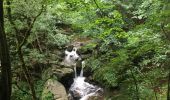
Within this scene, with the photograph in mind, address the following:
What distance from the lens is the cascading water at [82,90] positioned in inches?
594

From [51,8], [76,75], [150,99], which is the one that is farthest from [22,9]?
[76,75]

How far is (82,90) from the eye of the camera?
15664mm

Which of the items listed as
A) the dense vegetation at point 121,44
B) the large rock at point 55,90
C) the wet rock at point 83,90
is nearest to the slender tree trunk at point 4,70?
the dense vegetation at point 121,44

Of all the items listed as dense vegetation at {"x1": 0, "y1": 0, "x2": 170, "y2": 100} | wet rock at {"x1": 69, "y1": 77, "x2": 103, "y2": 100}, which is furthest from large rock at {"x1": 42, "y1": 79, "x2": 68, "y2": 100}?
wet rock at {"x1": 69, "y1": 77, "x2": 103, "y2": 100}

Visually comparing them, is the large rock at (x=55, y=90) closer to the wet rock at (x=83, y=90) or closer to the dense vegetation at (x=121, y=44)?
the dense vegetation at (x=121, y=44)

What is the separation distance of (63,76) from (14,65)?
16.1ft

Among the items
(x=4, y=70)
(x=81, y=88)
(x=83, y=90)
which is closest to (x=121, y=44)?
(x=4, y=70)

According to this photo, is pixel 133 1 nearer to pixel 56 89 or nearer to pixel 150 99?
pixel 56 89

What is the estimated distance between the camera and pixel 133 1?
14.7 meters

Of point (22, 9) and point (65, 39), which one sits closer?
point (22, 9)

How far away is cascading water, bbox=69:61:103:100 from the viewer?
15.1 m

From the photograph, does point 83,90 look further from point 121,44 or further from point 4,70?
point 4,70

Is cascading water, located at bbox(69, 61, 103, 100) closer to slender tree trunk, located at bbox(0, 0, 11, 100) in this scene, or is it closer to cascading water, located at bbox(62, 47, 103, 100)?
cascading water, located at bbox(62, 47, 103, 100)

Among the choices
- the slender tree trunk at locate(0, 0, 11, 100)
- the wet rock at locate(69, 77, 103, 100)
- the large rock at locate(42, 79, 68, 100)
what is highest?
the slender tree trunk at locate(0, 0, 11, 100)
